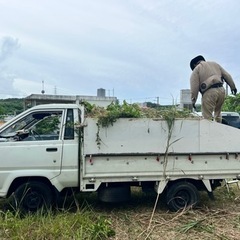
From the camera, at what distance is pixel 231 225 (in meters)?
4.91

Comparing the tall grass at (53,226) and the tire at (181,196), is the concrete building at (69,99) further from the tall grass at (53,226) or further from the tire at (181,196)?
the tall grass at (53,226)

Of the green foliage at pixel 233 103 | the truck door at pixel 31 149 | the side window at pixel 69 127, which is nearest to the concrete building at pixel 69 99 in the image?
the side window at pixel 69 127

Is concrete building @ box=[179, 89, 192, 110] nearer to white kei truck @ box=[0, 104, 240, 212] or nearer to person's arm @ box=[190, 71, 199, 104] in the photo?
person's arm @ box=[190, 71, 199, 104]

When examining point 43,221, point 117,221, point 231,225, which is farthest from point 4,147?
point 231,225

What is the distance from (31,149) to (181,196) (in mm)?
2615

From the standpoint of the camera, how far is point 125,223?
5023mm

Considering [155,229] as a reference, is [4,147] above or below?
above

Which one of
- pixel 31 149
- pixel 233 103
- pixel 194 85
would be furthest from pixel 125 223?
pixel 233 103

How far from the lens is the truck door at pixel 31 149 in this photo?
5133 millimetres

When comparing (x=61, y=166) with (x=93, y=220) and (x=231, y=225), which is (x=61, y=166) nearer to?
(x=93, y=220)

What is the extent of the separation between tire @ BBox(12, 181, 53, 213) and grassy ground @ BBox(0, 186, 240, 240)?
0.73ft

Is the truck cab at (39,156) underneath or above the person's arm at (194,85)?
underneath

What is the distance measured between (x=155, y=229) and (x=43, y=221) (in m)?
1.62

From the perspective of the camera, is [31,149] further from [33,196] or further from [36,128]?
[33,196]
